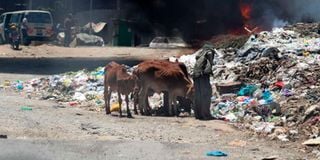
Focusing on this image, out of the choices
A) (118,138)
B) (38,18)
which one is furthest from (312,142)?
(38,18)

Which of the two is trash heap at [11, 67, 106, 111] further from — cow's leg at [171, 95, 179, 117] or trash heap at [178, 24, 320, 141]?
trash heap at [178, 24, 320, 141]

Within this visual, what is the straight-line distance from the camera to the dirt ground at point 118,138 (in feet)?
32.1

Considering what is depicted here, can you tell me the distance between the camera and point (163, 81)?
14656 mm

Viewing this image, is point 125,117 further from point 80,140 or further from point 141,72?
point 80,140

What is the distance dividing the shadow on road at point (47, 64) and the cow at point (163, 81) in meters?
8.85

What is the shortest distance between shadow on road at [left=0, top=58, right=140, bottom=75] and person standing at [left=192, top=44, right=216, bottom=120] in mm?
9827

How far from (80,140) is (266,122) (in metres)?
3.64

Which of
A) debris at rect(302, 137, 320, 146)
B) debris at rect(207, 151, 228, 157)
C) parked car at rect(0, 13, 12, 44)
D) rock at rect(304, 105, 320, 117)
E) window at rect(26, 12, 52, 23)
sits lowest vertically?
debris at rect(207, 151, 228, 157)

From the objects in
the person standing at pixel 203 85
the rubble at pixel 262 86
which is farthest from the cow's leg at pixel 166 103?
the rubble at pixel 262 86

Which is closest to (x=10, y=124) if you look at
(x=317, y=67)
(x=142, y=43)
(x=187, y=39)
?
(x=317, y=67)

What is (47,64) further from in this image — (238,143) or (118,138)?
(238,143)

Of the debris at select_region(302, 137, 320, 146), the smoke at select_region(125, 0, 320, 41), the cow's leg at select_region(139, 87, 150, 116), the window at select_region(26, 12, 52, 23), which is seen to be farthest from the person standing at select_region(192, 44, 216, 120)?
the window at select_region(26, 12, 52, 23)

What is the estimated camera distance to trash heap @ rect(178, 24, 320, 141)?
12.2 meters

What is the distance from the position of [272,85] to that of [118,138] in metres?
5.28
